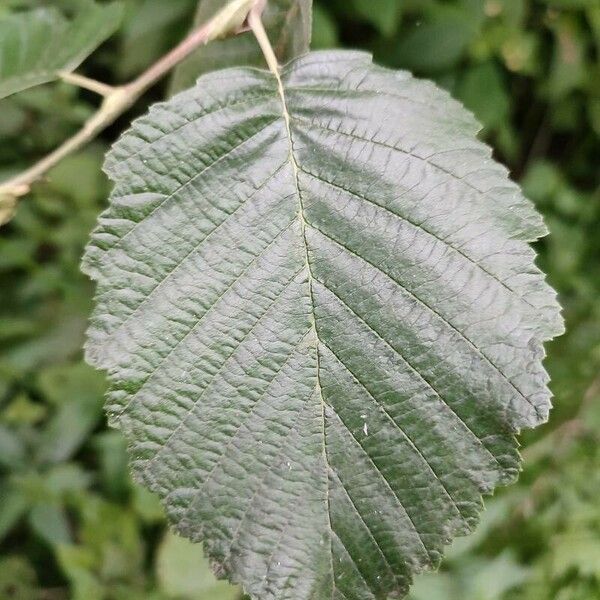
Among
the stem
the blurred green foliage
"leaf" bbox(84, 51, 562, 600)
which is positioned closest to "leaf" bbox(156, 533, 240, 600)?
the blurred green foliage

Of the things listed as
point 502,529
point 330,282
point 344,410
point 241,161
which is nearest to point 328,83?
point 241,161

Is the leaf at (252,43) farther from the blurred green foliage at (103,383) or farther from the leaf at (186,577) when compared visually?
the leaf at (186,577)

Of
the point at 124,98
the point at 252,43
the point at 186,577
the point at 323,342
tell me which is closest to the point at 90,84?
the point at 124,98

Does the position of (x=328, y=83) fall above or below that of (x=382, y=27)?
below

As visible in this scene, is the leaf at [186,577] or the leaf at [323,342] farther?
the leaf at [186,577]

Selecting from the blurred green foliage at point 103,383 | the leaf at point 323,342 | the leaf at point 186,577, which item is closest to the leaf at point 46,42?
the leaf at point 323,342

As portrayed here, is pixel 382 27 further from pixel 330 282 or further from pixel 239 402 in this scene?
pixel 239 402
